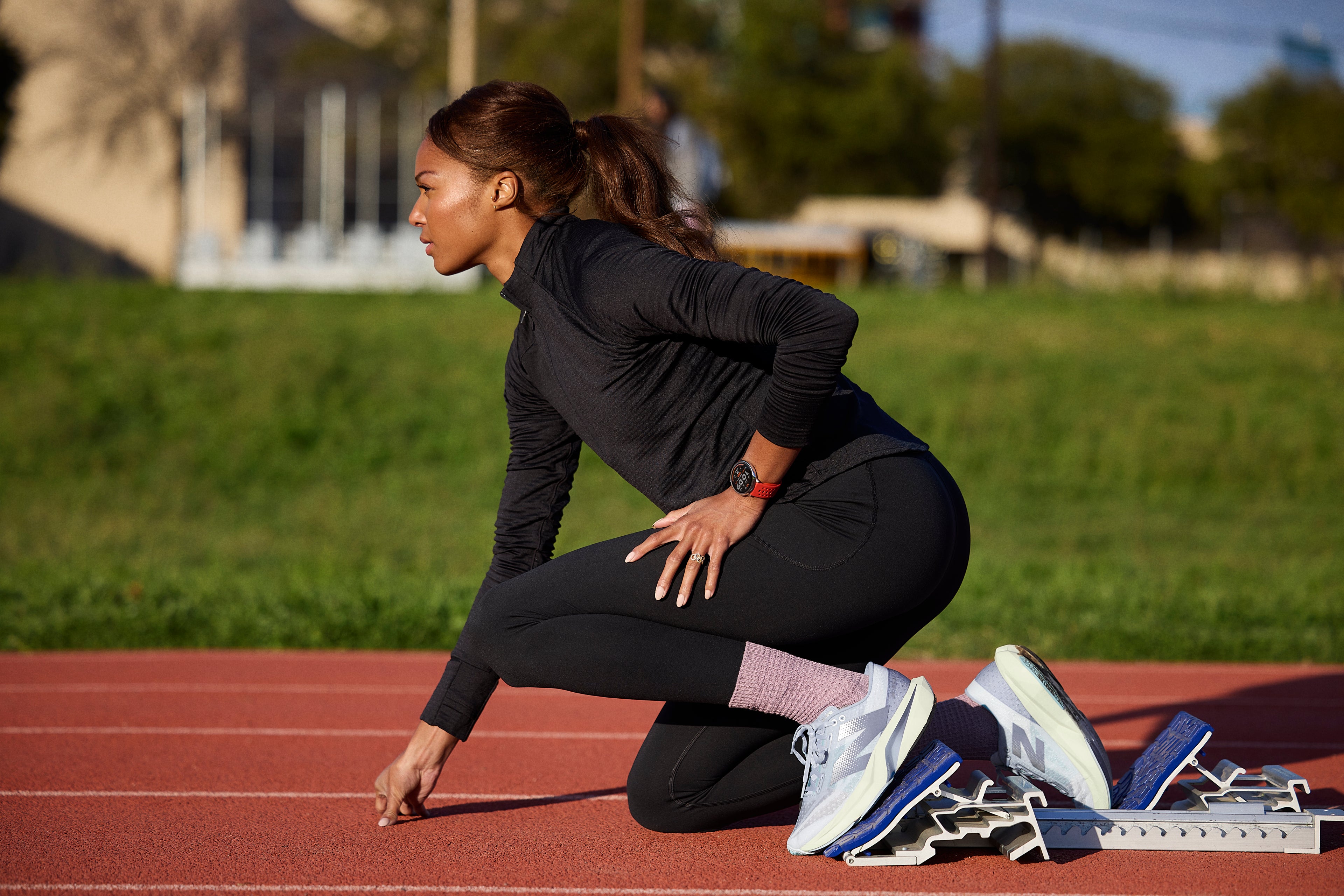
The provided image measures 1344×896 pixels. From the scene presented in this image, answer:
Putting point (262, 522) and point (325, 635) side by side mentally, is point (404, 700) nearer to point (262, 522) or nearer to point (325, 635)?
point (325, 635)

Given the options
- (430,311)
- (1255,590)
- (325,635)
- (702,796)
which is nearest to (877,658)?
(702,796)

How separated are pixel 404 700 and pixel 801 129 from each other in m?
30.2

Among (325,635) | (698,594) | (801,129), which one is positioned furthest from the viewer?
(801,129)

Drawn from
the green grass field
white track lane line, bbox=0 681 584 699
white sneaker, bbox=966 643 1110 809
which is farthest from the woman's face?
the green grass field

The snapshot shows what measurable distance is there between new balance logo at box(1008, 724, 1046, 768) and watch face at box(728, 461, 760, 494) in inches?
36.9

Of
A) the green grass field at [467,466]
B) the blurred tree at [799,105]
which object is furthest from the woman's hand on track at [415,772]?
the blurred tree at [799,105]

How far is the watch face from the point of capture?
8.60 feet

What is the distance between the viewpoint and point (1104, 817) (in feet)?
9.70

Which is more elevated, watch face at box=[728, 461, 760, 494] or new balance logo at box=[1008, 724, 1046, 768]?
watch face at box=[728, 461, 760, 494]

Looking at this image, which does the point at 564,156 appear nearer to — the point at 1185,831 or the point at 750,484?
the point at 750,484

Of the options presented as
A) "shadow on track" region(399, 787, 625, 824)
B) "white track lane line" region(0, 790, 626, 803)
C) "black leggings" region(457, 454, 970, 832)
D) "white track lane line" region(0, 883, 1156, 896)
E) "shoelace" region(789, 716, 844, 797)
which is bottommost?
"white track lane line" region(0, 790, 626, 803)

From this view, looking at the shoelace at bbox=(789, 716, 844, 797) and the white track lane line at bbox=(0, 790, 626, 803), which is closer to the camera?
the shoelace at bbox=(789, 716, 844, 797)

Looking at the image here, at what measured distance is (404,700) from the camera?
4.93 metres

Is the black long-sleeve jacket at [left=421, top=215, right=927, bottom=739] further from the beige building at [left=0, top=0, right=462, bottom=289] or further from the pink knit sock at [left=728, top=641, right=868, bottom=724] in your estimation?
the beige building at [left=0, top=0, right=462, bottom=289]
